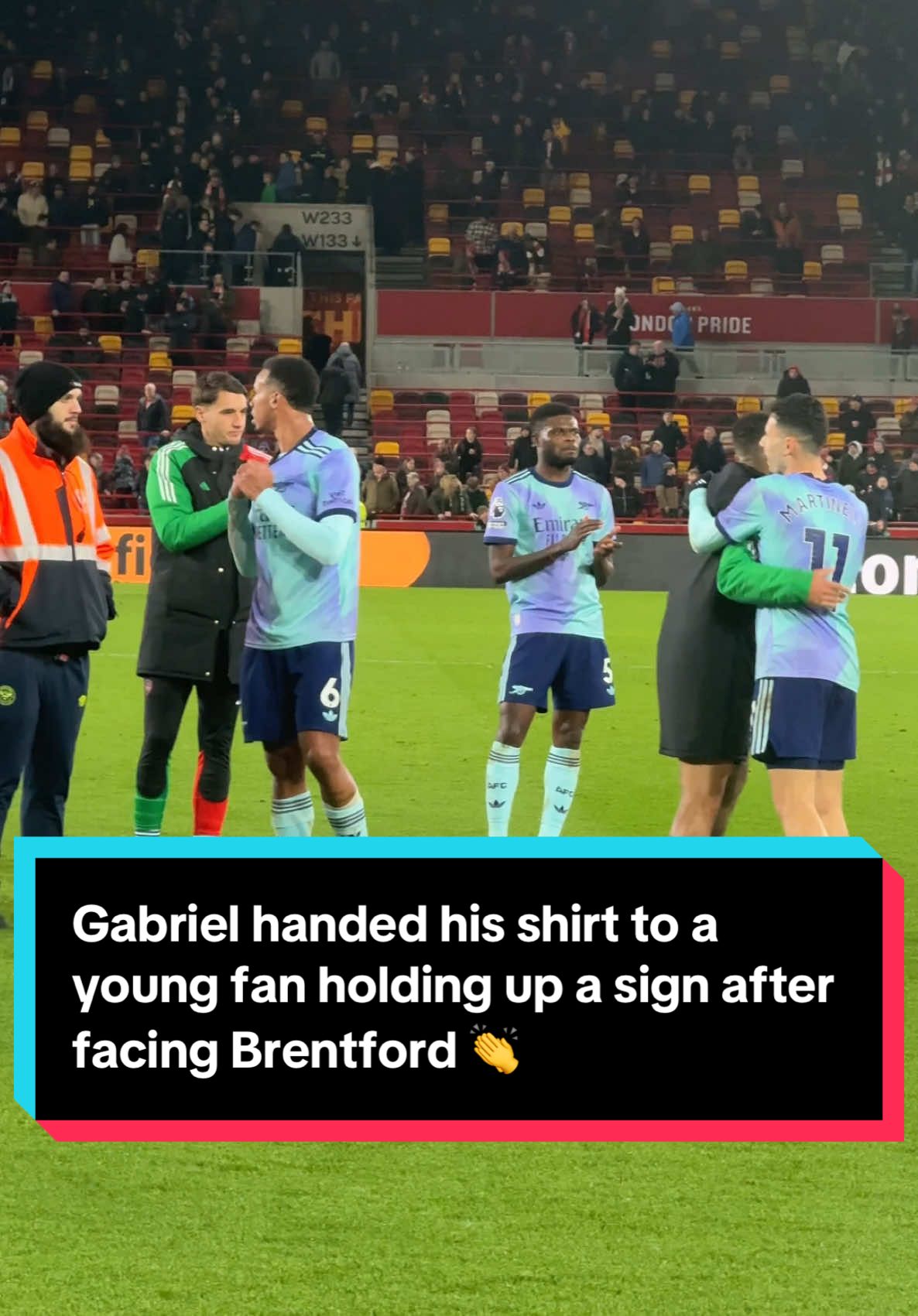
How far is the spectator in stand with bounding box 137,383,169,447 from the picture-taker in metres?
26.3

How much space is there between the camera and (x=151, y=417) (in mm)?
26406

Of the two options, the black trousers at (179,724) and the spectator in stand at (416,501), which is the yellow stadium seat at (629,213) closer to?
the spectator in stand at (416,501)

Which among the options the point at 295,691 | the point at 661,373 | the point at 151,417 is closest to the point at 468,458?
the point at 151,417

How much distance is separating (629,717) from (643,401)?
56.4ft

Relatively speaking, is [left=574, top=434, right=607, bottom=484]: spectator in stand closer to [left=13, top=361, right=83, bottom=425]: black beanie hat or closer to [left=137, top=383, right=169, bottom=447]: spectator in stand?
[left=137, top=383, right=169, bottom=447]: spectator in stand

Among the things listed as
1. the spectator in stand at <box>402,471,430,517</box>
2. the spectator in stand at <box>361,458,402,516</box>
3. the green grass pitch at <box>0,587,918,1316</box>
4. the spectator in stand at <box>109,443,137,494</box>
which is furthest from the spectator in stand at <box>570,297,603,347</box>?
the green grass pitch at <box>0,587,918,1316</box>

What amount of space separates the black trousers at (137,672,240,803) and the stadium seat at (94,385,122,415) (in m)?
21.7

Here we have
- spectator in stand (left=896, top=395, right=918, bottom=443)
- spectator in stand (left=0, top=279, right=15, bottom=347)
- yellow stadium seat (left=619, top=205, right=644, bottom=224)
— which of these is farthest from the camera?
yellow stadium seat (left=619, top=205, right=644, bottom=224)

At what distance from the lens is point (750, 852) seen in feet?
11.3

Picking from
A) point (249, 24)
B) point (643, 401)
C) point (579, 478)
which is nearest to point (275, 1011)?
point (579, 478)

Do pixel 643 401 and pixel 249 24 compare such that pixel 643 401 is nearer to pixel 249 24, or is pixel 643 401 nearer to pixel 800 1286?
pixel 249 24

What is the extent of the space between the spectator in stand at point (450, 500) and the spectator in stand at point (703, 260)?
10.5 meters

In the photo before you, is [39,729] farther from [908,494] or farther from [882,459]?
[882,459]

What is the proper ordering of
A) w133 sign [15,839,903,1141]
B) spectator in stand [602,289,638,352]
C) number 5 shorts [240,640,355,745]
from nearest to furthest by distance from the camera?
w133 sign [15,839,903,1141], number 5 shorts [240,640,355,745], spectator in stand [602,289,638,352]
